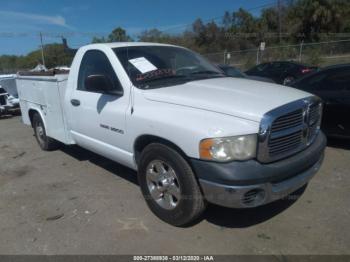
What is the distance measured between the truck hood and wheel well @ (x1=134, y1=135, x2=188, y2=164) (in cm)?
40

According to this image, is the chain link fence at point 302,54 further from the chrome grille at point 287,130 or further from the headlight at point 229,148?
the headlight at point 229,148

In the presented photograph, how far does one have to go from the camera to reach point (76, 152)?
21.8 feet

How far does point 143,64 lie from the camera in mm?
4180

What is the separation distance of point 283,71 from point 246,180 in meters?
14.0

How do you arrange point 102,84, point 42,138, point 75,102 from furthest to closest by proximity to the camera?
1. point 42,138
2. point 75,102
3. point 102,84

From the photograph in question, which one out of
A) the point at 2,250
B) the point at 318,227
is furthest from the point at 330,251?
the point at 2,250

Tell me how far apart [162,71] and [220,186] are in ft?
5.78

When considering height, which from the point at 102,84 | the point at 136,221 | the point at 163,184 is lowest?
the point at 136,221

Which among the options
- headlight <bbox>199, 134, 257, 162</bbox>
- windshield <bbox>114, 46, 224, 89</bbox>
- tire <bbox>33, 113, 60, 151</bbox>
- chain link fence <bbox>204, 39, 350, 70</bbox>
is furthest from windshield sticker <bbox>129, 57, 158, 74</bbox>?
chain link fence <bbox>204, 39, 350, 70</bbox>

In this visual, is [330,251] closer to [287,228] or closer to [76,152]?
[287,228]

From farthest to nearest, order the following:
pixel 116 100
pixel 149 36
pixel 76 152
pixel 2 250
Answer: pixel 149 36
pixel 76 152
pixel 116 100
pixel 2 250

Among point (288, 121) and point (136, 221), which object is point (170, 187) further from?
point (288, 121)

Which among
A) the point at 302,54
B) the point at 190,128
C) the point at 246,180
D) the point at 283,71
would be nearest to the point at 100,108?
the point at 190,128

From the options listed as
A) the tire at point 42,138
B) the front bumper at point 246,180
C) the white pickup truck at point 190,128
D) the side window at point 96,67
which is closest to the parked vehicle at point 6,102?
the tire at point 42,138
